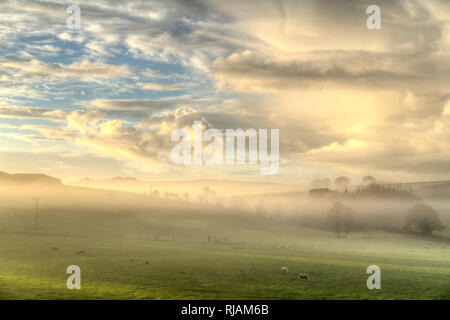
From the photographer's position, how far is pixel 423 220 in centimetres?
16375

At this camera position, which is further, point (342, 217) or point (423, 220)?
point (342, 217)

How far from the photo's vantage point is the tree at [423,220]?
529ft

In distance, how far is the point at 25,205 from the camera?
188 meters

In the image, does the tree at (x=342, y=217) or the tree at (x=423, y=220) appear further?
the tree at (x=342, y=217)

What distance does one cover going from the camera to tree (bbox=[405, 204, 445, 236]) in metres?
161

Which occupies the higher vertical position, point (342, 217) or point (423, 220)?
point (342, 217)

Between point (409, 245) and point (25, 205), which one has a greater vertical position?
point (25, 205)

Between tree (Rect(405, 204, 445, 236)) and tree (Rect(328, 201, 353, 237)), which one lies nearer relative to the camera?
tree (Rect(405, 204, 445, 236))
